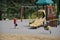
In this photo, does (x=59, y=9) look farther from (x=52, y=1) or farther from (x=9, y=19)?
(x=9, y=19)

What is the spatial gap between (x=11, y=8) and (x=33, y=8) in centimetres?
35

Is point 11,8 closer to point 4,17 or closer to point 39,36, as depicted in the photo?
point 4,17

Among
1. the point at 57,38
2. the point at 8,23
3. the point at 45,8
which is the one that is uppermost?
the point at 45,8

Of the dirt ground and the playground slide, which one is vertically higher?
the playground slide

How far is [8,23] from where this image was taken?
10.4 feet

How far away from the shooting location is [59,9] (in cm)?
314

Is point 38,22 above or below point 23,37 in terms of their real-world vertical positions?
above

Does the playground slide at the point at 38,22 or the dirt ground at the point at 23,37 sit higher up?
the playground slide at the point at 38,22

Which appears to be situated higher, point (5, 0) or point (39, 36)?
point (5, 0)

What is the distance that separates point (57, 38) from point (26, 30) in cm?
50

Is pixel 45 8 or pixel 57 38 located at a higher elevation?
pixel 45 8

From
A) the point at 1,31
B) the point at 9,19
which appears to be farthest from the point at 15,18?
the point at 1,31

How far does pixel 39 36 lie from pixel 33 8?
1.49 ft

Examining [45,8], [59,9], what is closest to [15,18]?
[45,8]
